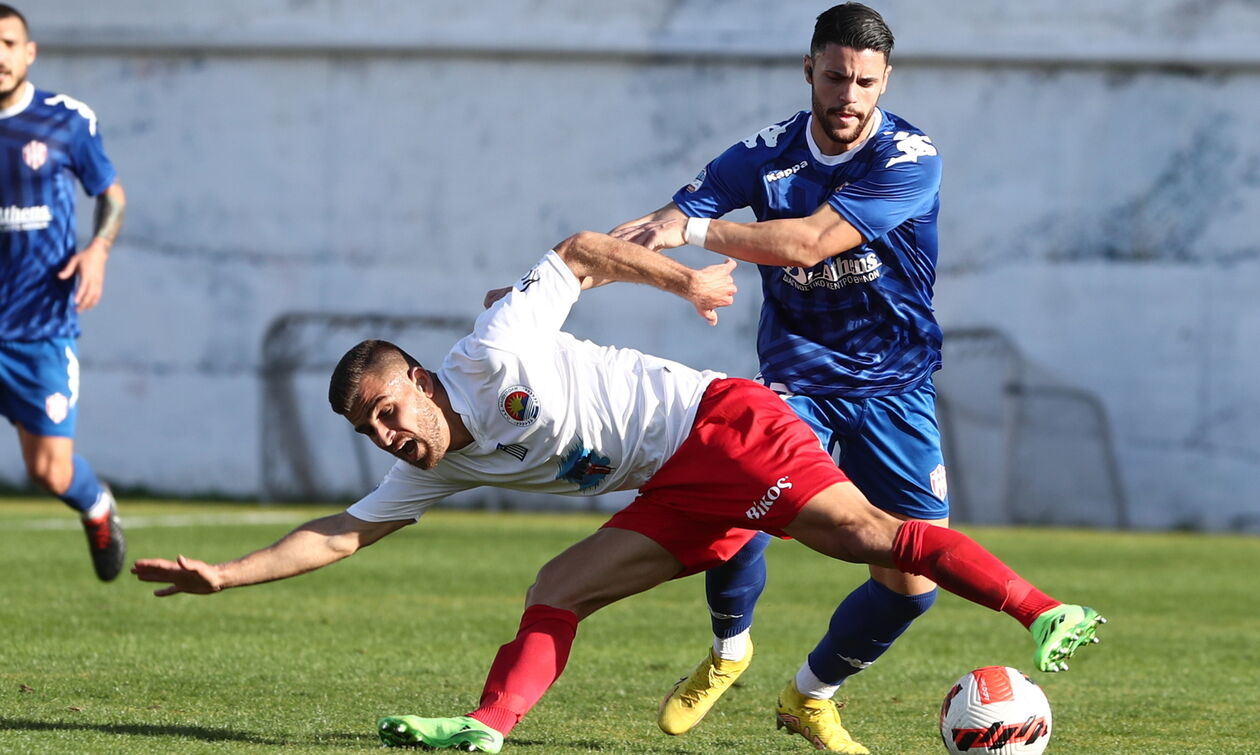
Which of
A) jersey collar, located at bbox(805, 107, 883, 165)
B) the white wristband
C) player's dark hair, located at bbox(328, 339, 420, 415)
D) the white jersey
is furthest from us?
jersey collar, located at bbox(805, 107, 883, 165)

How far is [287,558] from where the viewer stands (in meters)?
4.86

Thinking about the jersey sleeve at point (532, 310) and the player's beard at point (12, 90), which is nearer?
the jersey sleeve at point (532, 310)

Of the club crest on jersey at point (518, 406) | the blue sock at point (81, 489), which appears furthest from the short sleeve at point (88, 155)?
the club crest on jersey at point (518, 406)

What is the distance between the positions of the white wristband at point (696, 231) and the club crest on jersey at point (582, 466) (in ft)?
2.49

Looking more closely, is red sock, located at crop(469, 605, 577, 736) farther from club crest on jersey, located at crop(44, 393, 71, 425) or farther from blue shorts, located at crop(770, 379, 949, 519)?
club crest on jersey, located at crop(44, 393, 71, 425)

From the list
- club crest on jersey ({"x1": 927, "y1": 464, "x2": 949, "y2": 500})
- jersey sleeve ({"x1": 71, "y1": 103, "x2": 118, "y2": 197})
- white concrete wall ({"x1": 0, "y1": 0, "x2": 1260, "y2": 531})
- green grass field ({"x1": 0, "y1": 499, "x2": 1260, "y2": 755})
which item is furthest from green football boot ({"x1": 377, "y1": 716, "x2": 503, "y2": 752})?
white concrete wall ({"x1": 0, "y1": 0, "x2": 1260, "y2": 531})

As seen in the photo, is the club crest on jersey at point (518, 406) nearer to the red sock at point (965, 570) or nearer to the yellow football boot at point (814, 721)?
the red sock at point (965, 570)

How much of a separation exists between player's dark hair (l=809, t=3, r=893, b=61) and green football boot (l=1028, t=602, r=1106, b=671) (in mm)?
1904

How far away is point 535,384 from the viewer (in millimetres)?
4551

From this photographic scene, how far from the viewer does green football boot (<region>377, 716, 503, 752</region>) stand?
4.37m

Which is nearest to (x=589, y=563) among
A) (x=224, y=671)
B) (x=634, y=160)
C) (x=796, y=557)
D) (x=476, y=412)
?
(x=476, y=412)

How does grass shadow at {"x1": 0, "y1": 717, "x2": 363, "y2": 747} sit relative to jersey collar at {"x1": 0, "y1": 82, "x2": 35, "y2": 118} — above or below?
below

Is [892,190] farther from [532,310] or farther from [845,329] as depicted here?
[532,310]

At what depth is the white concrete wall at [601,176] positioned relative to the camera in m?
17.0
